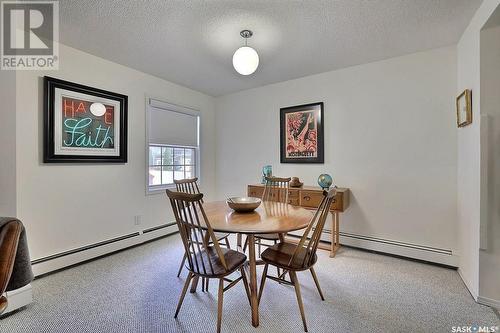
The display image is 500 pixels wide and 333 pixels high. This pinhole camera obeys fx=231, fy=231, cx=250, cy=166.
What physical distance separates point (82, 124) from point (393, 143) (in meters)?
3.69

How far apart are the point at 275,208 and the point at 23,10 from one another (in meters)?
2.76

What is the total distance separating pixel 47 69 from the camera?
2.38m

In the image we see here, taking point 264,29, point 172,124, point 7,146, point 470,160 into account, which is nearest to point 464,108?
point 470,160

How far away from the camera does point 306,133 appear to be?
343 centimetres

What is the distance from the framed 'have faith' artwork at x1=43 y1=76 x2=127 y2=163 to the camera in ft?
7.84

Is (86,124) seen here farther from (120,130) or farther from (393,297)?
(393,297)

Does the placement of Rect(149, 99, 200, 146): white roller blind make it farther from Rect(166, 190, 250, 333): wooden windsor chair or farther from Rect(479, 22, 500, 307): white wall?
Rect(479, 22, 500, 307): white wall

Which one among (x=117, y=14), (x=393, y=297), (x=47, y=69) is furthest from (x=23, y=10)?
(x=393, y=297)

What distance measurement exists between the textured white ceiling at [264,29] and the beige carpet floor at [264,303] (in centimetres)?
241

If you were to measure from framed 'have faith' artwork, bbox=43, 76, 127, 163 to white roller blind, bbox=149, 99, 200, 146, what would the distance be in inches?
17.8

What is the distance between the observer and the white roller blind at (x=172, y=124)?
11.4ft

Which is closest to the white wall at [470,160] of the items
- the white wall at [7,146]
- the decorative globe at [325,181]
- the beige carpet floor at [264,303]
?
the beige carpet floor at [264,303]

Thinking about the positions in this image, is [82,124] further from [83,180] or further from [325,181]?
[325,181]

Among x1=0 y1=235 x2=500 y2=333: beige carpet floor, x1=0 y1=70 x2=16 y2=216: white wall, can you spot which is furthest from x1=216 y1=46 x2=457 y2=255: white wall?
x1=0 y1=70 x2=16 y2=216: white wall
